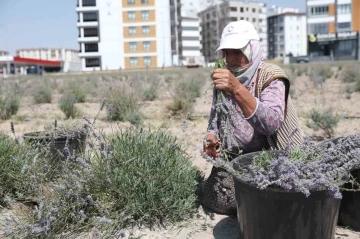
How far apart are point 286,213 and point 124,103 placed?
6.27 meters

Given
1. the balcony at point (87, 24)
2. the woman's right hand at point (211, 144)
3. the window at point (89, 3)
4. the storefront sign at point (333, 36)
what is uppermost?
the window at point (89, 3)

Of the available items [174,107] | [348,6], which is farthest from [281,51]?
[174,107]

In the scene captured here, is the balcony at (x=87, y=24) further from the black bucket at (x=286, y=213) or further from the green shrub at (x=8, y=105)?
the black bucket at (x=286, y=213)

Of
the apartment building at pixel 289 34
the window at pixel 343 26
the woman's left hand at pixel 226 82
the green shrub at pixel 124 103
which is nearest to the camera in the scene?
the woman's left hand at pixel 226 82

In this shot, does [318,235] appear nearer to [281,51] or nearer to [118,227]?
[118,227]

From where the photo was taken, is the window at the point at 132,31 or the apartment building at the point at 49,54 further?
the apartment building at the point at 49,54

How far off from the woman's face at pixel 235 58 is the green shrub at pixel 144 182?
799 mm

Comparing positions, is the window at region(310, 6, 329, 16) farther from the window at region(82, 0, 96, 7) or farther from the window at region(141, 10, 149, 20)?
the window at region(82, 0, 96, 7)

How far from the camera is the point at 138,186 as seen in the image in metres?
2.81

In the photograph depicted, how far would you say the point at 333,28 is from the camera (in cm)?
6228

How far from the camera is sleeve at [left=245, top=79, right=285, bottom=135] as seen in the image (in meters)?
2.41

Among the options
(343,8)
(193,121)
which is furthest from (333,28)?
(193,121)

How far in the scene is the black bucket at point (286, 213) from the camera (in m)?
2.13

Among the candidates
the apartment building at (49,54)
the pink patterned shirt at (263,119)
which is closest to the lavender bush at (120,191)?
the pink patterned shirt at (263,119)
